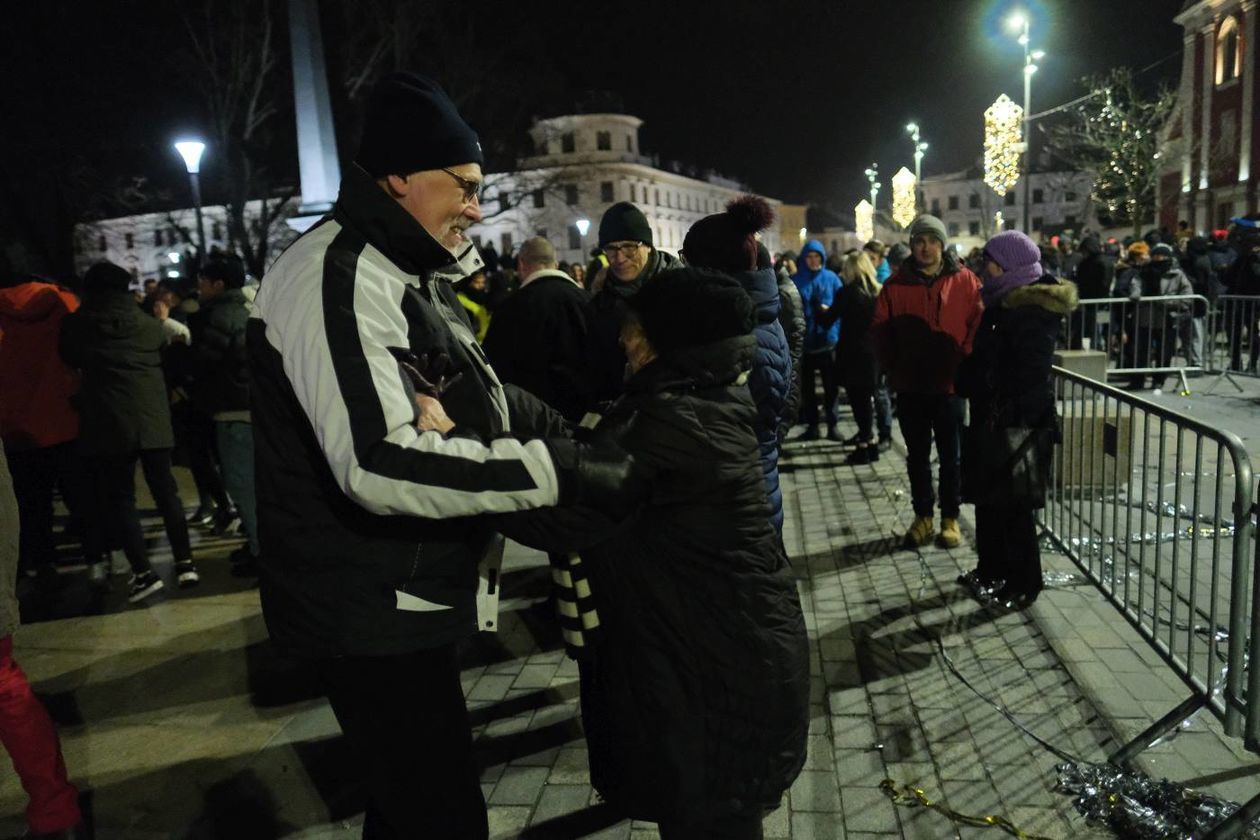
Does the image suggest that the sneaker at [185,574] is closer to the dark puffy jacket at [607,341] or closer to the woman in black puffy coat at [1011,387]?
the dark puffy jacket at [607,341]

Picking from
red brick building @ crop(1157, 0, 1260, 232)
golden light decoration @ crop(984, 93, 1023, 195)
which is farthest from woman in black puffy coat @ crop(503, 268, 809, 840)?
red brick building @ crop(1157, 0, 1260, 232)

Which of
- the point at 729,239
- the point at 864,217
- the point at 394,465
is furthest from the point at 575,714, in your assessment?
the point at 864,217

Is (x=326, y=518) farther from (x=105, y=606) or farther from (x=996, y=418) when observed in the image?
(x=105, y=606)

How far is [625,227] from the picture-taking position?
4.94 meters

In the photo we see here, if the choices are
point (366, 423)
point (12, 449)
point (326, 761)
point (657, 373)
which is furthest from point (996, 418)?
point (12, 449)

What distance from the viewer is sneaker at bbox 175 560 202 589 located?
6.25m

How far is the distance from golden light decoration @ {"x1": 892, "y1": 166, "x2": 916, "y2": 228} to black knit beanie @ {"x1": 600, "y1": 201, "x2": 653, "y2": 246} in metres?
20.2

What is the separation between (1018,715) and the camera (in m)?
3.91

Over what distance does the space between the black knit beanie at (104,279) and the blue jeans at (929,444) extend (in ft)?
16.8

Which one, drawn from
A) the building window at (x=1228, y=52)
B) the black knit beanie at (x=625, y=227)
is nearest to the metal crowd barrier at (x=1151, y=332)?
the black knit beanie at (x=625, y=227)

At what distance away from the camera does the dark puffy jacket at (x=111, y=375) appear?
19.2 feet

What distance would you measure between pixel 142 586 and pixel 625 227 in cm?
398

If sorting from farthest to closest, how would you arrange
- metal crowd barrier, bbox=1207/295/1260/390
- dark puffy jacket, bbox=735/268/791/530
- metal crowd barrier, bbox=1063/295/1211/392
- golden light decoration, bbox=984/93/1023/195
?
1. golden light decoration, bbox=984/93/1023/195
2. metal crowd barrier, bbox=1063/295/1211/392
3. metal crowd barrier, bbox=1207/295/1260/390
4. dark puffy jacket, bbox=735/268/791/530

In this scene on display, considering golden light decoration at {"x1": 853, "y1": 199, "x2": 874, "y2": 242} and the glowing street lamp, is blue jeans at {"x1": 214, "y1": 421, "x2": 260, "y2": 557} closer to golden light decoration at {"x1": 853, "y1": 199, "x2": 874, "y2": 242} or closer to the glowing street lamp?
the glowing street lamp
